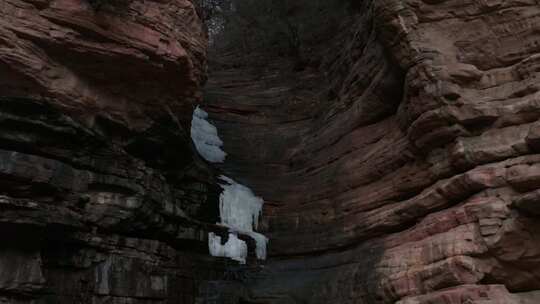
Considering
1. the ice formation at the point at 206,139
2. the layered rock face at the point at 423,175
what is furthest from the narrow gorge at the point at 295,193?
the ice formation at the point at 206,139

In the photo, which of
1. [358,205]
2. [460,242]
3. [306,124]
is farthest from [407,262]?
[306,124]

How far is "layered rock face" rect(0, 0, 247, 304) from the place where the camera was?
9.96m

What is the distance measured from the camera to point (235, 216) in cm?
1595

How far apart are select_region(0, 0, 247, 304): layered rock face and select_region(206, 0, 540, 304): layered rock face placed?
2961 mm

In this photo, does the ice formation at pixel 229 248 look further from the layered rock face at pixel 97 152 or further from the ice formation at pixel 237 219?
the layered rock face at pixel 97 152

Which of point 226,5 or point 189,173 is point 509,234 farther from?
point 226,5

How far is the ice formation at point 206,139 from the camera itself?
768 inches

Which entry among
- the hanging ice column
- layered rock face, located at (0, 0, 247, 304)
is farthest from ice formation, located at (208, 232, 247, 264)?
layered rock face, located at (0, 0, 247, 304)

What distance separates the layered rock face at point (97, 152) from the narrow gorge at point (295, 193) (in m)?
0.04

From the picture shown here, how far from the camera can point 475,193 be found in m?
9.09

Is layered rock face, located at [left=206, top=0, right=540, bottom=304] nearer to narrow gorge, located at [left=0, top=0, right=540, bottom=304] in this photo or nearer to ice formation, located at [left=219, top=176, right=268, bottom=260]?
narrow gorge, located at [left=0, top=0, right=540, bottom=304]

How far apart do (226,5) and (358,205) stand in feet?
80.1

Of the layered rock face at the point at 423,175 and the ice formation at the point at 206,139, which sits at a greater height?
the ice formation at the point at 206,139

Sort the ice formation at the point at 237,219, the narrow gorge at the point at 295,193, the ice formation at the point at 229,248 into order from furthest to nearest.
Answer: the ice formation at the point at 237,219
the ice formation at the point at 229,248
the narrow gorge at the point at 295,193
